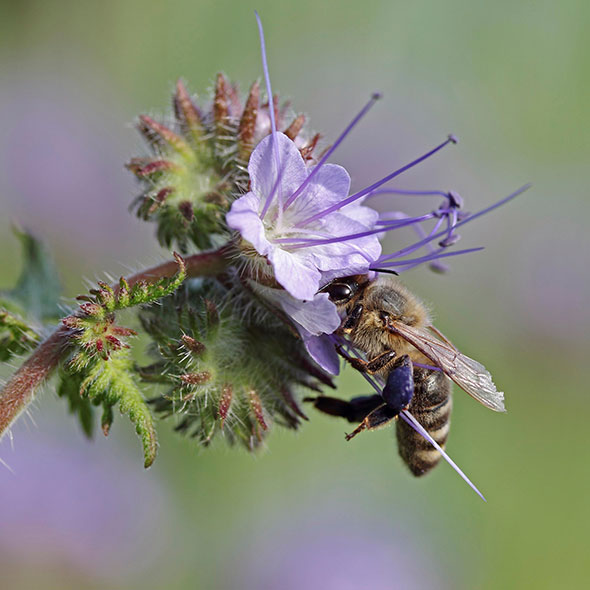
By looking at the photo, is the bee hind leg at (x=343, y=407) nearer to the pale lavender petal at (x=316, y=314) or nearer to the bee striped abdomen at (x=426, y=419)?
the bee striped abdomen at (x=426, y=419)

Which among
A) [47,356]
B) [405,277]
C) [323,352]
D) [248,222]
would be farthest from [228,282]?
[405,277]

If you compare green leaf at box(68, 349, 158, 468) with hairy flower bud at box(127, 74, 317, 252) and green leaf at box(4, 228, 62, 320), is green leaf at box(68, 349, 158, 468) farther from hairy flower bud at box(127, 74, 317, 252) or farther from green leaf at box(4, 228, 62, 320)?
green leaf at box(4, 228, 62, 320)

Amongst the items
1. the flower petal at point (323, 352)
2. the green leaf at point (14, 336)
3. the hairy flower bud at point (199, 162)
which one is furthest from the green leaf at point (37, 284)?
the flower petal at point (323, 352)

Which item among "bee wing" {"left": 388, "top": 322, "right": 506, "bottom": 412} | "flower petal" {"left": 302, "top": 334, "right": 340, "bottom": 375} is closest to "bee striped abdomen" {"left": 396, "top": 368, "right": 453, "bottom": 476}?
"bee wing" {"left": 388, "top": 322, "right": 506, "bottom": 412}

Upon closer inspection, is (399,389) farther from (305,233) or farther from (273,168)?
(273,168)

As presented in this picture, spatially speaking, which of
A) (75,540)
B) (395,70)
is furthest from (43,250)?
(395,70)
